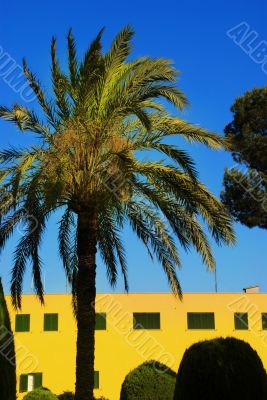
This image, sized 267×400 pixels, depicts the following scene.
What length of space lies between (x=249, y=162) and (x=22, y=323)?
63.1 feet

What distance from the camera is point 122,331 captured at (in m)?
36.5

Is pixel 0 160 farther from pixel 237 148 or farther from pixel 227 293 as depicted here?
pixel 227 293

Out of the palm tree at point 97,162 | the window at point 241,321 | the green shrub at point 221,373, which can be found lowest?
the green shrub at point 221,373

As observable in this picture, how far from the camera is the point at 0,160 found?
596 inches

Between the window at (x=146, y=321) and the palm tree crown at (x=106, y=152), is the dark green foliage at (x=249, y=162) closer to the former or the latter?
the palm tree crown at (x=106, y=152)

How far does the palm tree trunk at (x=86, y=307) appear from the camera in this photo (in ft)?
48.4

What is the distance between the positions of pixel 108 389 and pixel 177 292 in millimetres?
20819

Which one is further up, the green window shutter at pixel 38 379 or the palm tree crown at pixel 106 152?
the palm tree crown at pixel 106 152

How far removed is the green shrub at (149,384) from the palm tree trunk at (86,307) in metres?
2.71

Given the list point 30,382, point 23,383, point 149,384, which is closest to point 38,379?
point 30,382

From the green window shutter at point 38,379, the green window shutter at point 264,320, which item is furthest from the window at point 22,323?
the green window shutter at point 264,320

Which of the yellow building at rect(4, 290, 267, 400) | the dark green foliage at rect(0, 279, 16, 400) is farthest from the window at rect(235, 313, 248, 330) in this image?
the dark green foliage at rect(0, 279, 16, 400)

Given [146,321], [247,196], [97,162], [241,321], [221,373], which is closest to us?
[221,373]

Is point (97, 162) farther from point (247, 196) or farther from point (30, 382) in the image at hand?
point (30, 382)
